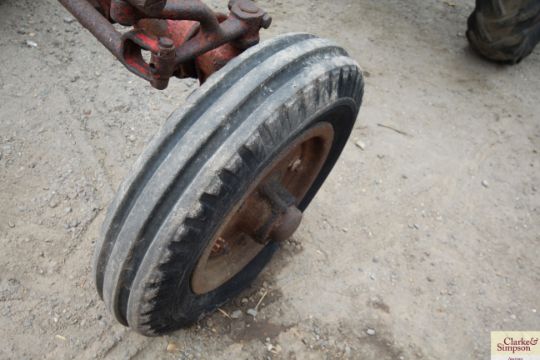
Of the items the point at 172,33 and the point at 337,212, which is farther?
the point at 337,212

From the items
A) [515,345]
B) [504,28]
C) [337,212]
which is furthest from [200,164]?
[504,28]

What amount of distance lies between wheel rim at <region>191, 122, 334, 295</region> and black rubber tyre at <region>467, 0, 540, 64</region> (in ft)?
6.58

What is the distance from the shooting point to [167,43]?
1.38 metres

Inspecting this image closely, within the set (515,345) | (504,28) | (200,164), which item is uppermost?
(200,164)

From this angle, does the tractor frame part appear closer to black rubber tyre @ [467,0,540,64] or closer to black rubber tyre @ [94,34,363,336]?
black rubber tyre @ [94,34,363,336]

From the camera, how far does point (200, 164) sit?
4.14 ft

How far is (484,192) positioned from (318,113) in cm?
156

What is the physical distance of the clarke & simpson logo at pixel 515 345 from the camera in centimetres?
208

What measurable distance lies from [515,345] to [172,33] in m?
1.79

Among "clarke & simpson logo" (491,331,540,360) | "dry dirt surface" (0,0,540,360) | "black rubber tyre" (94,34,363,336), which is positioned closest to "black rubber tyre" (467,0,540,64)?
"dry dirt surface" (0,0,540,360)

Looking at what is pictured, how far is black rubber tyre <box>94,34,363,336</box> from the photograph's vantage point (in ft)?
4.15

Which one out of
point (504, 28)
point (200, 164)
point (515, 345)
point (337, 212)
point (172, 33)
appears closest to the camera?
point (200, 164)

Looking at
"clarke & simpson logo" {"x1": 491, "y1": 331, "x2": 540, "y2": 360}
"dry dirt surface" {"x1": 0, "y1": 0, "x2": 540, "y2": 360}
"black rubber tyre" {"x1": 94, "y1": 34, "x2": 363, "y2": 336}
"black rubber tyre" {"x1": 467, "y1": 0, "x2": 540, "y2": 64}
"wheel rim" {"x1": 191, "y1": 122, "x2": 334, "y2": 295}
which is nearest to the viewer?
"black rubber tyre" {"x1": 94, "y1": 34, "x2": 363, "y2": 336}

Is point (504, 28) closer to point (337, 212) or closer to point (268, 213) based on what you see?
point (337, 212)
